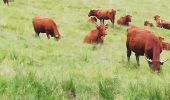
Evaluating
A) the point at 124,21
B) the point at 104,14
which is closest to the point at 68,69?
the point at 124,21

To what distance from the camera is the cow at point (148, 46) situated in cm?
1436

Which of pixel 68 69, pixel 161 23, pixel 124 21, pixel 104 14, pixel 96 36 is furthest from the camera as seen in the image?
pixel 161 23

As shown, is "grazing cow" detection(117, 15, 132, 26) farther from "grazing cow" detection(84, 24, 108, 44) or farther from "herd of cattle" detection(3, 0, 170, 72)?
"grazing cow" detection(84, 24, 108, 44)

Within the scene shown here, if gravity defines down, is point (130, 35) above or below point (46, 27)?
above

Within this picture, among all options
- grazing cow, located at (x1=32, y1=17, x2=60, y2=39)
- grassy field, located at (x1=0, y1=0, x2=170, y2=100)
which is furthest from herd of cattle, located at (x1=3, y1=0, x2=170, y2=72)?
grassy field, located at (x1=0, y1=0, x2=170, y2=100)

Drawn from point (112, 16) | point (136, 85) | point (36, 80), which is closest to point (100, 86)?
point (136, 85)

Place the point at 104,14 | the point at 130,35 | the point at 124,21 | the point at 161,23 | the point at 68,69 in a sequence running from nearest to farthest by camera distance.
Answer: the point at 68,69, the point at 130,35, the point at 124,21, the point at 104,14, the point at 161,23

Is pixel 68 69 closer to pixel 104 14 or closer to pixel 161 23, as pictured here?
pixel 104 14

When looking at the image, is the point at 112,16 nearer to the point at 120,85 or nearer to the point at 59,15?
the point at 59,15

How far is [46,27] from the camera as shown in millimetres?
21219

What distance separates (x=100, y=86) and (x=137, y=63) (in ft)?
25.5

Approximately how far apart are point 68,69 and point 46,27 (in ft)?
34.0

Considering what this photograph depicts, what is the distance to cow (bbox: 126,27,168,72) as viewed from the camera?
47.1 ft

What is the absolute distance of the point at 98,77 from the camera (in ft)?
31.6
